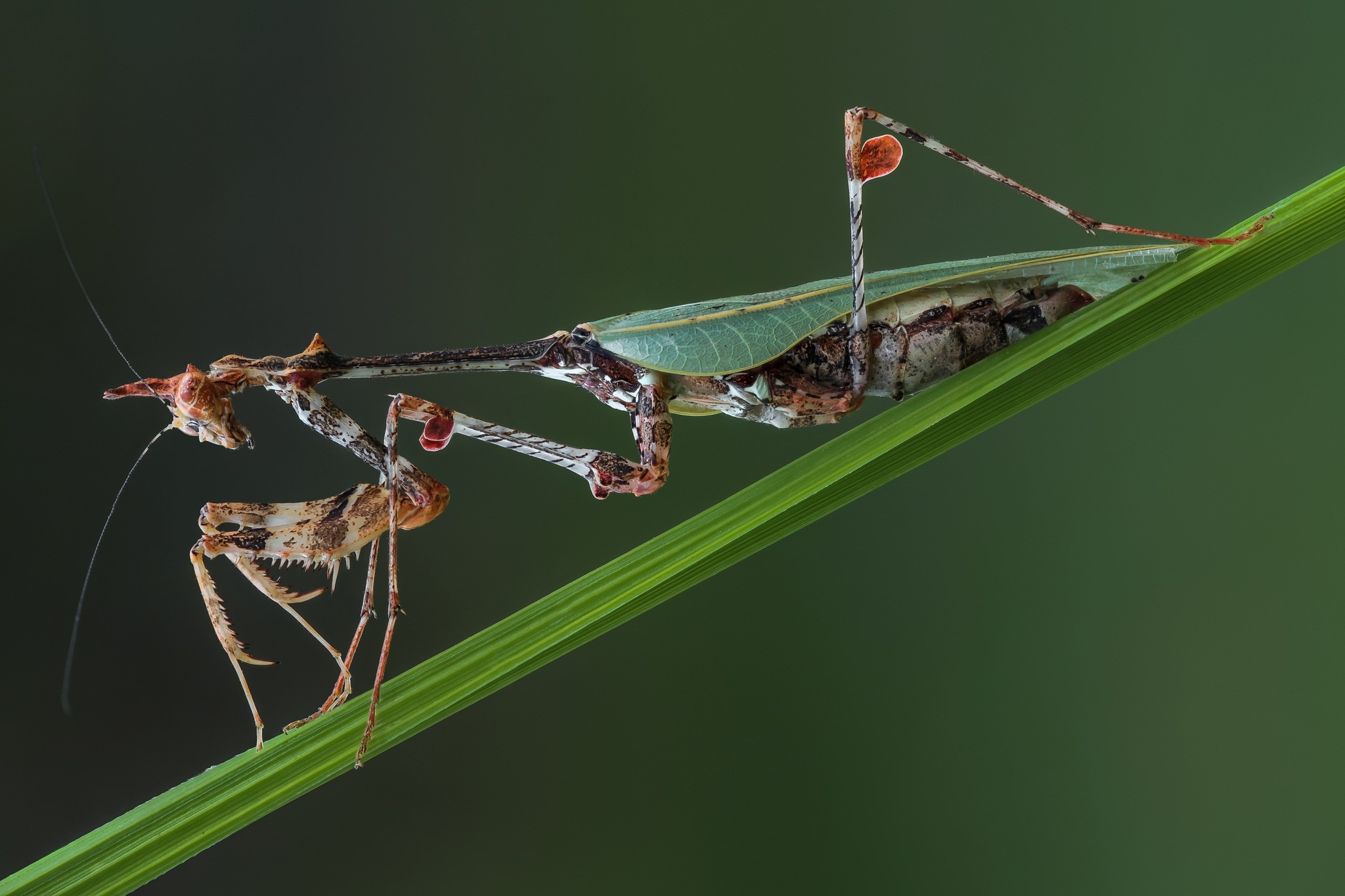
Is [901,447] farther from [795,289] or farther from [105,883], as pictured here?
[105,883]

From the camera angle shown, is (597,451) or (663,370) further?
(597,451)

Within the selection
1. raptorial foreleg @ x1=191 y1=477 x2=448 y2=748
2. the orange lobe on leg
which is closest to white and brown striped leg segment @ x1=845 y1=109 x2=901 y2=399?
the orange lobe on leg

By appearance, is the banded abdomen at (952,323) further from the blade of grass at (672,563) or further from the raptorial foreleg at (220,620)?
the raptorial foreleg at (220,620)

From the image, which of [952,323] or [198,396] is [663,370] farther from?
[198,396]

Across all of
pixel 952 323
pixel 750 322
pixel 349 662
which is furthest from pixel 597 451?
pixel 952 323

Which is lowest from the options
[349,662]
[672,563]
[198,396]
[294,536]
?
[672,563]

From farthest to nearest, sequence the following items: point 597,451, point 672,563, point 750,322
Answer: point 597,451 < point 750,322 < point 672,563

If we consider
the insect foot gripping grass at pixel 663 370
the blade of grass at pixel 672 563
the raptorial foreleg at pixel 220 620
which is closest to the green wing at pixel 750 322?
the insect foot gripping grass at pixel 663 370
